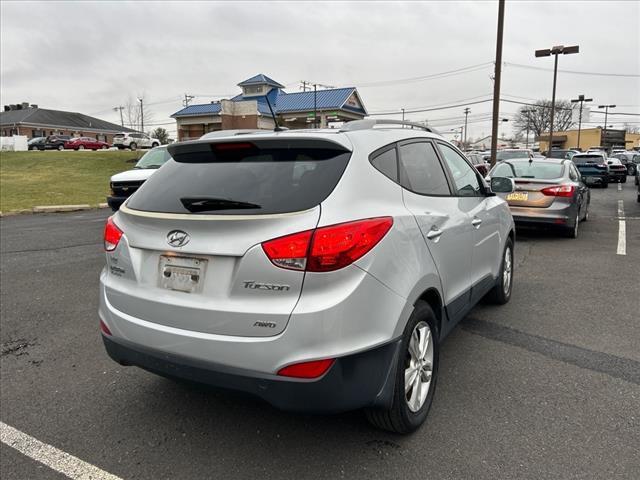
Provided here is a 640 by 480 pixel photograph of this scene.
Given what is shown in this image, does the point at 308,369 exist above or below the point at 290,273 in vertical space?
below

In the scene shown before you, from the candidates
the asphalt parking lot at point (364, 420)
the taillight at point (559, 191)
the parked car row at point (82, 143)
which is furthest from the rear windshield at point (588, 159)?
the parked car row at point (82, 143)

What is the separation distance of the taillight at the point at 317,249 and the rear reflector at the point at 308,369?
426 mm

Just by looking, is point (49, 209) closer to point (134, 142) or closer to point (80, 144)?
point (134, 142)

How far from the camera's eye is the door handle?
2.96 meters

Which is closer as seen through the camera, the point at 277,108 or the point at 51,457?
the point at 51,457

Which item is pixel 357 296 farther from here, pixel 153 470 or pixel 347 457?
pixel 153 470

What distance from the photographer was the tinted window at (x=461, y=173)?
385cm

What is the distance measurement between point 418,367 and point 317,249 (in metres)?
1.13

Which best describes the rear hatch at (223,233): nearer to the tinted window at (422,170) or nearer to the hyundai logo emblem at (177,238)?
the hyundai logo emblem at (177,238)

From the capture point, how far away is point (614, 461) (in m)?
2.61

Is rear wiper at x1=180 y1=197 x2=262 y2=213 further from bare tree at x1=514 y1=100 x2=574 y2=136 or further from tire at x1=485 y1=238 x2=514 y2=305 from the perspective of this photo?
bare tree at x1=514 y1=100 x2=574 y2=136

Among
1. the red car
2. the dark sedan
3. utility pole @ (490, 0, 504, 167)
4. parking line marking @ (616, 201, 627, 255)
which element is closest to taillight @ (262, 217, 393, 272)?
the dark sedan

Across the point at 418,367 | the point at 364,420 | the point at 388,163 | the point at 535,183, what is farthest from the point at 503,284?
the point at 535,183

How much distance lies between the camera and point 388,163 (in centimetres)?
289
